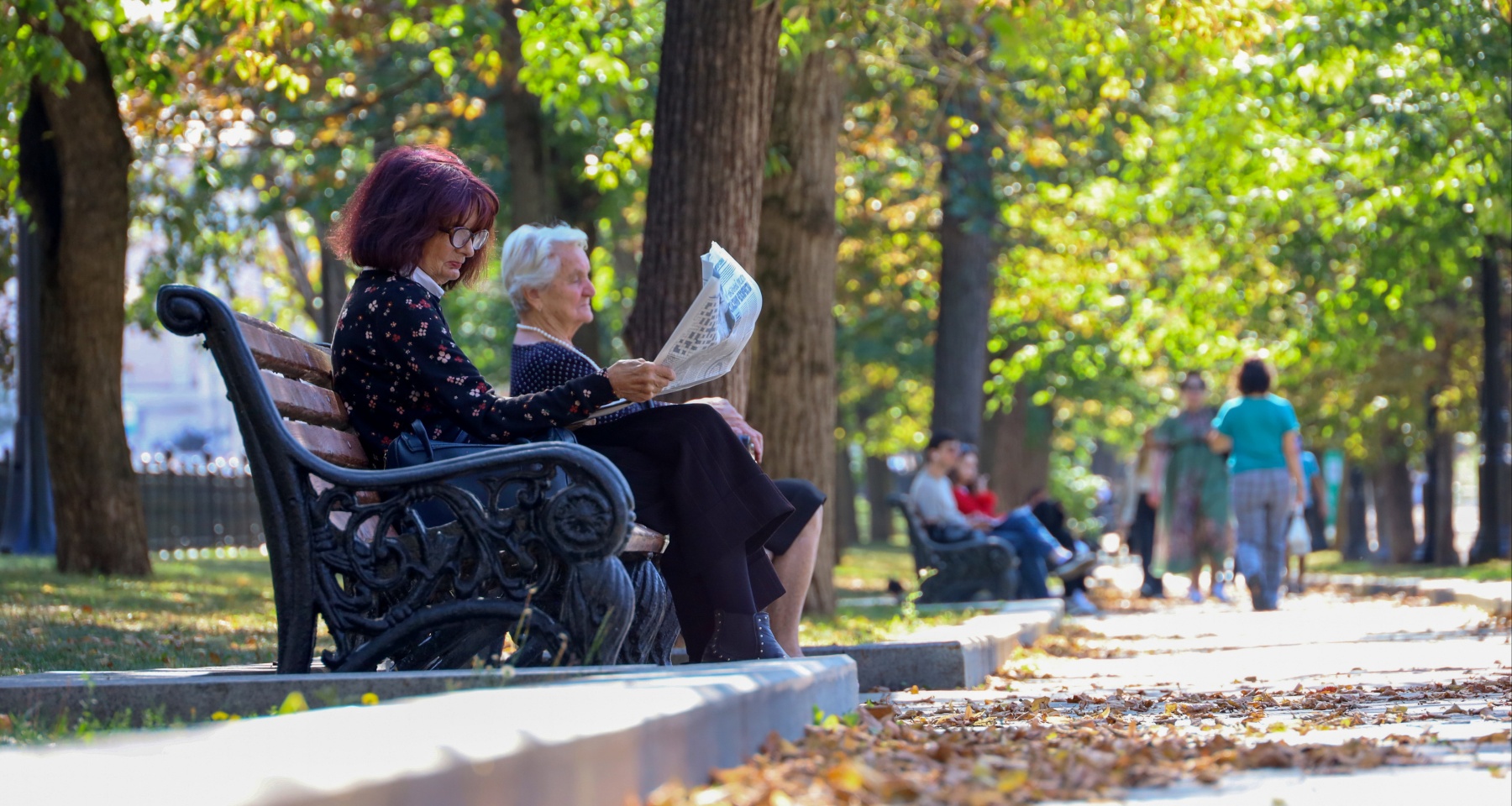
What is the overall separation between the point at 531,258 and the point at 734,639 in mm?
1637

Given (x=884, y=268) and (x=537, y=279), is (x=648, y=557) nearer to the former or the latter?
(x=537, y=279)

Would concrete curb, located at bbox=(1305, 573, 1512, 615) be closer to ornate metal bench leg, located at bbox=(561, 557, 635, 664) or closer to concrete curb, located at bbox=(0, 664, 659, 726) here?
ornate metal bench leg, located at bbox=(561, 557, 635, 664)

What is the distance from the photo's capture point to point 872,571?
25.2 meters

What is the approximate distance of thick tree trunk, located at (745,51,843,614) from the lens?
1112cm

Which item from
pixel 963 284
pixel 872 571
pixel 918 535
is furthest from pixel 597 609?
pixel 872 571

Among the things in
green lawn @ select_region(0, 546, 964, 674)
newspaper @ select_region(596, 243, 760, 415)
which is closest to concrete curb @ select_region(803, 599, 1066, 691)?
green lawn @ select_region(0, 546, 964, 674)

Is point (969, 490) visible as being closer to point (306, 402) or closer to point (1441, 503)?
point (1441, 503)

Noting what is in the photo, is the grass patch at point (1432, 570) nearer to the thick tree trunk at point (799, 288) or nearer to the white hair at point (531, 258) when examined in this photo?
the thick tree trunk at point (799, 288)

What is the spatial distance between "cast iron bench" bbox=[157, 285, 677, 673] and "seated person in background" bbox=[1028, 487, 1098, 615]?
36.5ft

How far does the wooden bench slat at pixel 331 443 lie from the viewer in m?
4.70

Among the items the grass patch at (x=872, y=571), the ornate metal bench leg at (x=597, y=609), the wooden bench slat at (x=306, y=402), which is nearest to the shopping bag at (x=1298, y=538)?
the grass patch at (x=872, y=571)

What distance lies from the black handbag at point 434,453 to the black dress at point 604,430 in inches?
2.8

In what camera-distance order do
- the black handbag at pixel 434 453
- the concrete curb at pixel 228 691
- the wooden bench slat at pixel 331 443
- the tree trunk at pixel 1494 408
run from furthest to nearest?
the tree trunk at pixel 1494 408 → the wooden bench slat at pixel 331 443 → the black handbag at pixel 434 453 → the concrete curb at pixel 228 691

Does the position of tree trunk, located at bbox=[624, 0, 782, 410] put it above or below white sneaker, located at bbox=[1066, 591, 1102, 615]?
above
